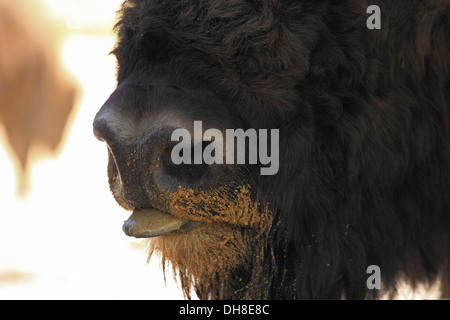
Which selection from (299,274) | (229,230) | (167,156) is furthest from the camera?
(299,274)

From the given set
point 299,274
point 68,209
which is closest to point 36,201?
point 68,209

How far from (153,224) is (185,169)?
0.49 ft

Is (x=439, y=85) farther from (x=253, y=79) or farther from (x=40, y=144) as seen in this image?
(x=40, y=144)

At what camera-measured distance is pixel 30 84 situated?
5734mm

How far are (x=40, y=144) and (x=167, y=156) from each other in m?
4.71

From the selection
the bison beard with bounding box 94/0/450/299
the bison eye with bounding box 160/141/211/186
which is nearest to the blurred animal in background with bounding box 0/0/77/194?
the bison beard with bounding box 94/0/450/299

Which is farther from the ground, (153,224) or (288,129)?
(288,129)

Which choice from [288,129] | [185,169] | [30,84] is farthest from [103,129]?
[30,84]

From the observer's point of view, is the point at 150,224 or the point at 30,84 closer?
the point at 150,224

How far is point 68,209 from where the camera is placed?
215 inches

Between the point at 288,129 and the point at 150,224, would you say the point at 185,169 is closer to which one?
the point at 150,224

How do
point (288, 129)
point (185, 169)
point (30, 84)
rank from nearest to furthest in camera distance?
1. point (185, 169)
2. point (288, 129)
3. point (30, 84)

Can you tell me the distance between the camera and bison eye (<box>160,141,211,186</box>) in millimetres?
1259

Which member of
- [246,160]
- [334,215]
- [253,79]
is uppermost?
[253,79]
